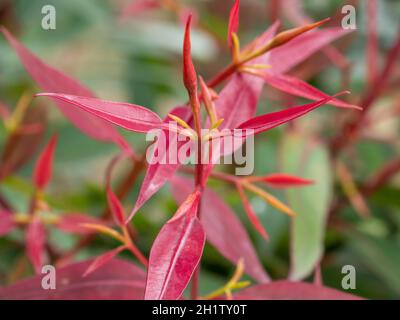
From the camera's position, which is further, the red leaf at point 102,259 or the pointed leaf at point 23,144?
the pointed leaf at point 23,144

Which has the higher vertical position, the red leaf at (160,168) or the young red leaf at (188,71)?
the young red leaf at (188,71)

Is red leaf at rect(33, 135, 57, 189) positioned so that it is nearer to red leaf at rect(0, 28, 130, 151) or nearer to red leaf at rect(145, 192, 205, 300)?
red leaf at rect(0, 28, 130, 151)

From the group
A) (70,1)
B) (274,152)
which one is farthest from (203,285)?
(70,1)

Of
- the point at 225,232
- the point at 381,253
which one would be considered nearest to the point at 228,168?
the point at 381,253

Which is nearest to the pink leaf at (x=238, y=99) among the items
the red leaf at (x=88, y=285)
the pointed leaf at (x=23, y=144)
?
the red leaf at (x=88, y=285)

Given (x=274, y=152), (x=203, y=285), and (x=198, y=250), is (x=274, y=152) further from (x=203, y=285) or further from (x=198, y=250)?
(x=198, y=250)

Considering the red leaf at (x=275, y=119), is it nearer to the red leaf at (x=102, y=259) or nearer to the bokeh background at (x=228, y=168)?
the red leaf at (x=102, y=259)

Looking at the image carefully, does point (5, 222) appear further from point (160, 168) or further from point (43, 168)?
point (160, 168)
